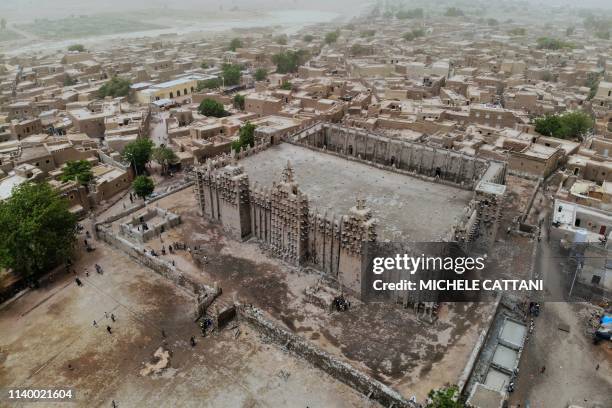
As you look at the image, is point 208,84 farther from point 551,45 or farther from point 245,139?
point 551,45

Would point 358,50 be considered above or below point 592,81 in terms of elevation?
above

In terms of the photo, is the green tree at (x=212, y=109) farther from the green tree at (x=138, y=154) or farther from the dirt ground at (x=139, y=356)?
the dirt ground at (x=139, y=356)

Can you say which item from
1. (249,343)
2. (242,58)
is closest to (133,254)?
(249,343)

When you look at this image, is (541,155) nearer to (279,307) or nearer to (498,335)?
(498,335)

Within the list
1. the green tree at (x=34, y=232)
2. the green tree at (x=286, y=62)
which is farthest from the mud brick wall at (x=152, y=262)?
the green tree at (x=286, y=62)

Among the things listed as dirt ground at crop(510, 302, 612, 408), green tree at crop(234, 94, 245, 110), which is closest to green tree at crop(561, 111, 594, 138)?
dirt ground at crop(510, 302, 612, 408)

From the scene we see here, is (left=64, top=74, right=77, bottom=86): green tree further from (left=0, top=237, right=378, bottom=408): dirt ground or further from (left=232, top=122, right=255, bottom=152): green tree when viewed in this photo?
(left=0, top=237, right=378, bottom=408): dirt ground

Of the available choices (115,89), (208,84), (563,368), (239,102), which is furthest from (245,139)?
(115,89)
